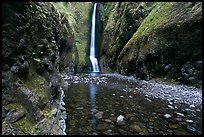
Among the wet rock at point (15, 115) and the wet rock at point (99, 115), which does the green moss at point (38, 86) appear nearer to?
the wet rock at point (15, 115)

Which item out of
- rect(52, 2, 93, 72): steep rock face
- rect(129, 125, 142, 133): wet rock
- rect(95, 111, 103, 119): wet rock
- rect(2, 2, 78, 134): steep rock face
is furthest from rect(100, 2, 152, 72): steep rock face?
rect(129, 125, 142, 133): wet rock

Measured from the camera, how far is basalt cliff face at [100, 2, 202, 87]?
12234 millimetres

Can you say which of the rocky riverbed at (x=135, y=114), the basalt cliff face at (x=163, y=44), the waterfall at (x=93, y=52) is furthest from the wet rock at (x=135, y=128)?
the waterfall at (x=93, y=52)

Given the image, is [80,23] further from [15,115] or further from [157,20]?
[15,115]

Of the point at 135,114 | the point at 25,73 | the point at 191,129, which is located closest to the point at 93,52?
the point at 135,114

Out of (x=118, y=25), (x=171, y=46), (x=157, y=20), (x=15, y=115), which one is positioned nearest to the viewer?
(x=15, y=115)

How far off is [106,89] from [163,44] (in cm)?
618

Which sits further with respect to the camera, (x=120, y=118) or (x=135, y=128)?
(x=120, y=118)

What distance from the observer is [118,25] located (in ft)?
Result: 82.4

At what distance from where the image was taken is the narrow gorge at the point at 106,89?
163 inches

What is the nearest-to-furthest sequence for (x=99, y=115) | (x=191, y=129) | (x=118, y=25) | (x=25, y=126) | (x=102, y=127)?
(x=25, y=126)
(x=191, y=129)
(x=102, y=127)
(x=99, y=115)
(x=118, y=25)

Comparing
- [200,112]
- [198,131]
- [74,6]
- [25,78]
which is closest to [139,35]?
[200,112]

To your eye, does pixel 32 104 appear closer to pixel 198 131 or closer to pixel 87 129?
pixel 87 129

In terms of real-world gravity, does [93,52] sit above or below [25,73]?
above
